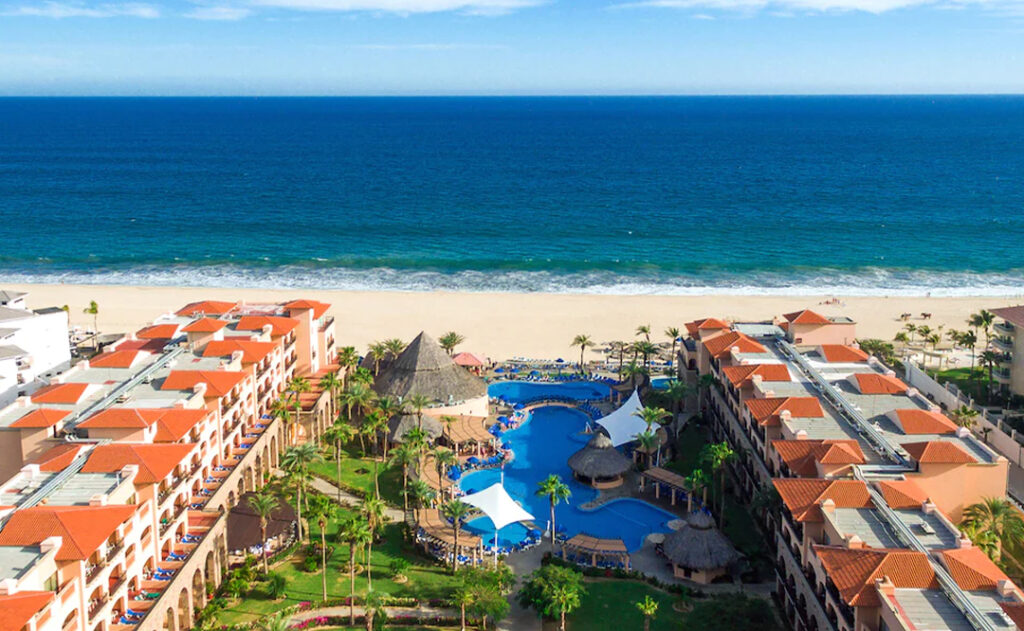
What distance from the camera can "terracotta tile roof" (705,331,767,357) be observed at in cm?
6172

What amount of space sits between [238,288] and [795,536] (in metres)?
78.6

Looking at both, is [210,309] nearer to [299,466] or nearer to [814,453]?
[299,466]

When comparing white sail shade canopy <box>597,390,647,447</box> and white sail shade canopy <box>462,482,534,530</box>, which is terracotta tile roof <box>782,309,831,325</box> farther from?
white sail shade canopy <box>462,482,534,530</box>

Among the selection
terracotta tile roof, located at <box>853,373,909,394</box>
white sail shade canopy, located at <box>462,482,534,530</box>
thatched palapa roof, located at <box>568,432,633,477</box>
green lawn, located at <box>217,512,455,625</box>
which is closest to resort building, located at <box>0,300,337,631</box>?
green lawn, located at <box>217,512,455,625</box>

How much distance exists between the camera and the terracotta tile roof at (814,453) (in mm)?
43062

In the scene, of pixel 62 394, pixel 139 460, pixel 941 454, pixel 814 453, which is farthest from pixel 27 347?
pixel 941 454

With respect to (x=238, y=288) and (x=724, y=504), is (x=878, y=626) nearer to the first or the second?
(x=724, y=504)

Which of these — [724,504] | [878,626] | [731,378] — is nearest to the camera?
[878,626]

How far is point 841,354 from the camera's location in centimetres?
6053

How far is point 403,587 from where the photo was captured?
144ft

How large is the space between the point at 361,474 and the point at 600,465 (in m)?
14.8

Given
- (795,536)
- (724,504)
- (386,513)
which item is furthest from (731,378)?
(386,513)

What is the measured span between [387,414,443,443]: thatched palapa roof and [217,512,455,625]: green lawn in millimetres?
12852

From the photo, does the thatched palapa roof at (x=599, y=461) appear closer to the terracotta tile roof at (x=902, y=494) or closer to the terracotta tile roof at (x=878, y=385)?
the terracotta tile roof at (x=878, y=385)
